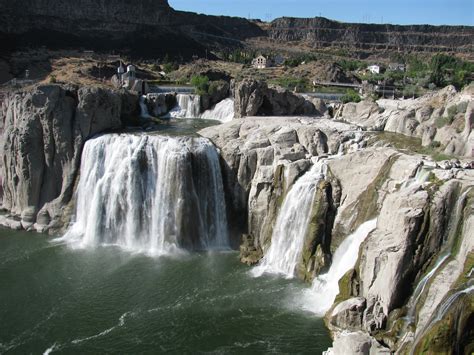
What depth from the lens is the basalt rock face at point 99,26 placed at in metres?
103

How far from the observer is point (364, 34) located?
172375 mm

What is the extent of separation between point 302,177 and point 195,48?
10357cm

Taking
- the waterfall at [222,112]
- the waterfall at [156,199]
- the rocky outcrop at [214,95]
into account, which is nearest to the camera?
the waterfall at [156,199]

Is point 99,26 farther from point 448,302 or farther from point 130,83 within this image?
point 448,302

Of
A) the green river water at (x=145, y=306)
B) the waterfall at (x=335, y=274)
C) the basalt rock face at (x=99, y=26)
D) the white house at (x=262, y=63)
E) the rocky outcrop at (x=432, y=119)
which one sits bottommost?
the green river water at (x=145, y=306)

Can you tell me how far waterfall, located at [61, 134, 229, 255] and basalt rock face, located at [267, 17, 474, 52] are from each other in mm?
142821

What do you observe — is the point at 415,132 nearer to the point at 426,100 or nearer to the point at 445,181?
the point at 426,100

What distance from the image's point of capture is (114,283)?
83.6 ft

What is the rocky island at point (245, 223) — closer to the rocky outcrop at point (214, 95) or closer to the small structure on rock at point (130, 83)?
the rocky outcrop at point (214, 95)

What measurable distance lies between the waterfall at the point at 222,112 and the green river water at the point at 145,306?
19593mm

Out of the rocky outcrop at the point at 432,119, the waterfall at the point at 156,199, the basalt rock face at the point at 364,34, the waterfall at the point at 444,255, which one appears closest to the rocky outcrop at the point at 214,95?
the rocky outcrop at the point at 432,119

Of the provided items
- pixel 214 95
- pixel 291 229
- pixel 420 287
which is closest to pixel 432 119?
pixel 291 229

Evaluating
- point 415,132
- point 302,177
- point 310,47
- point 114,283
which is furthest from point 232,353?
point 310,47

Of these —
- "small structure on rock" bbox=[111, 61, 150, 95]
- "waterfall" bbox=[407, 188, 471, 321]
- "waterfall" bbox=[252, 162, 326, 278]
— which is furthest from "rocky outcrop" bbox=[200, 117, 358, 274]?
"small structure on rock" bbox=[111, 61, 150, 95]
